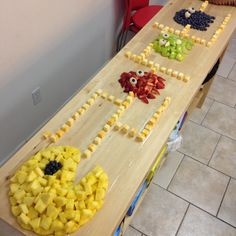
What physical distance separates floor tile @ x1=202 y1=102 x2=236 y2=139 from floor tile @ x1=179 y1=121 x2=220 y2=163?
0.07m

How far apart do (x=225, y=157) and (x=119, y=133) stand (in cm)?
110

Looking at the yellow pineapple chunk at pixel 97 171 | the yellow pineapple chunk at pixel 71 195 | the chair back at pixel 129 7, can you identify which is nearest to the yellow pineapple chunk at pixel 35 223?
the yellow pineapple chunk at pixel 71 195

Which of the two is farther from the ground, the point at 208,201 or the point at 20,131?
the point at 20,131

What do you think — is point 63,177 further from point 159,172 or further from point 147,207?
point 159,172

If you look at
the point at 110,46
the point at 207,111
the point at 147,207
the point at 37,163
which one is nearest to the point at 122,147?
the point at 37,163

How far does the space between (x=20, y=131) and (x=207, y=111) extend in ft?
4.58

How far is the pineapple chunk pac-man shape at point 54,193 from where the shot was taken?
857 millimetres

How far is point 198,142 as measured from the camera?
6.59 ft

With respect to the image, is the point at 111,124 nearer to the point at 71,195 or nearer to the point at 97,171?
the point at 97,171

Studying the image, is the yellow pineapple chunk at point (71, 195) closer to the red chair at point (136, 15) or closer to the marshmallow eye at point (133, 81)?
the marshmallow eye at point (133, 81)

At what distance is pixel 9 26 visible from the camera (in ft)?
4.36

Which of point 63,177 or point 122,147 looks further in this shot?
point 122,147

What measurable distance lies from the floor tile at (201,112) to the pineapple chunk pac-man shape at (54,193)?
52.6 inches

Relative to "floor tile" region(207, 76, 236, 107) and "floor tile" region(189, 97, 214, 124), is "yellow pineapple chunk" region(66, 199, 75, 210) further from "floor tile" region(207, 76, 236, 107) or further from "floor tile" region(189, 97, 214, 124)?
"floor tile" region(207, 76, 236, 107)
